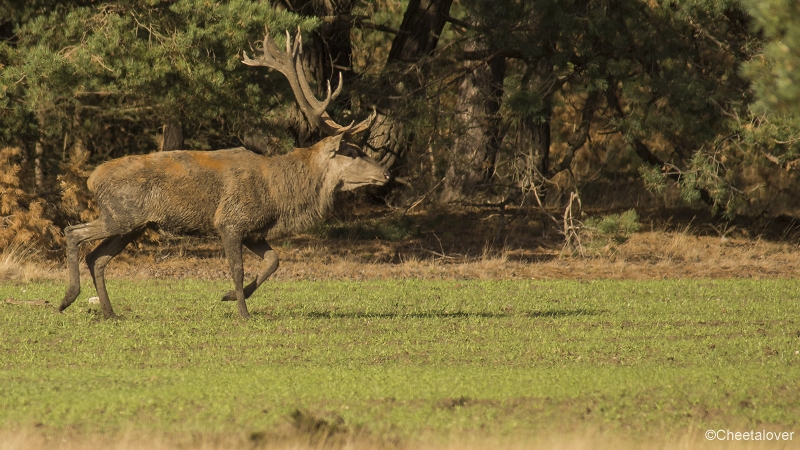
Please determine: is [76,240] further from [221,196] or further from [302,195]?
[302,195]

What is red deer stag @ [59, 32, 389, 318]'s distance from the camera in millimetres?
12422

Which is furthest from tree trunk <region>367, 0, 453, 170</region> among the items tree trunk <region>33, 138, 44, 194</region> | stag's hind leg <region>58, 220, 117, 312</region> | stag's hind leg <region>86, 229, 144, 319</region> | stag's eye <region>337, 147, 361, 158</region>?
stag's hind leg <region>58, 220, 117, 312</region>

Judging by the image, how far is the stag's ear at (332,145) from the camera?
12.9 meters

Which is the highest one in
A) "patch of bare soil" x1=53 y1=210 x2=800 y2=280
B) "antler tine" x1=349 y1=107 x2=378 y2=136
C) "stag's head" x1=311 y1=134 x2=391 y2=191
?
"antler tine" x1=349 y1=107 x2=378 y2=136

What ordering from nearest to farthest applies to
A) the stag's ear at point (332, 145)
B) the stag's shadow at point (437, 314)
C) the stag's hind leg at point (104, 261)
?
the stag's hind leg at point (104, 261), the stag's ear at point (332, 145), the stag's shadow at point (437, 314)

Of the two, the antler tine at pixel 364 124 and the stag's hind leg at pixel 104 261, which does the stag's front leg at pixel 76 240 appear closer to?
the stag's hind leg at pixel 104 261

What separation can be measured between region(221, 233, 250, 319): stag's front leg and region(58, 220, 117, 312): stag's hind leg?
49.2 inches

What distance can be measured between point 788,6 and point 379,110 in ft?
37.2

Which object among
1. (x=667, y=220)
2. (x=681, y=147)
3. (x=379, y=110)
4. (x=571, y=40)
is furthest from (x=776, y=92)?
(x=667, y=220)

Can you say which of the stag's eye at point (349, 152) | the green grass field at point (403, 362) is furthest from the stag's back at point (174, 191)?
the green grass field at point (403, 362)

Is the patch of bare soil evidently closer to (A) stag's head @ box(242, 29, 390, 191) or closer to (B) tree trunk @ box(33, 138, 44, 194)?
(B) tree trunk @ box(33, 138, 44, 194)

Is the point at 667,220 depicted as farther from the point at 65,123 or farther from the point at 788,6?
the point at 788,6

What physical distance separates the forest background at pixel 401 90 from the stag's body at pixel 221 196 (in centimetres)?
387

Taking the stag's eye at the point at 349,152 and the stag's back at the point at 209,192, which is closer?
the stag's back at the point at 209,192
